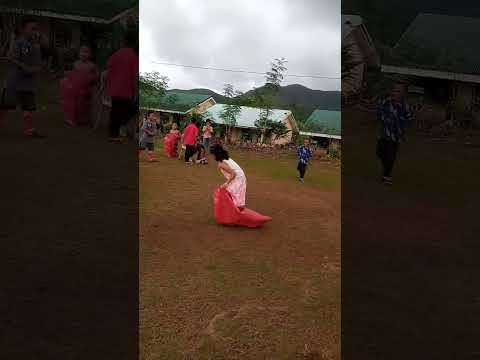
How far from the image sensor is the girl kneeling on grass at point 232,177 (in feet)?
12.2

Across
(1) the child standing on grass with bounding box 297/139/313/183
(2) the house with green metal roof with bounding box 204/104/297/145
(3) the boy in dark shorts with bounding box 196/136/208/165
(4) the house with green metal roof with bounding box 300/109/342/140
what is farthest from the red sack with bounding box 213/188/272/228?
(3) the boy in dark shorts with bounding box 196/136/208/165

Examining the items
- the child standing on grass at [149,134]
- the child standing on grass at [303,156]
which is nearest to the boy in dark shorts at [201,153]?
the child standing on grass at [149,134]

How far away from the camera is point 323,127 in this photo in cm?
581

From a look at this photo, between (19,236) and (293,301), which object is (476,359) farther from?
(19,236)

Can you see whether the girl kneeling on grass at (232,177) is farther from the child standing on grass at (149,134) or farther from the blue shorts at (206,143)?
the blue shorts at (206,143)

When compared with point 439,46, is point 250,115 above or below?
below

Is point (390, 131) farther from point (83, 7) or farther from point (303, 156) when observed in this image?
point (303, 156)

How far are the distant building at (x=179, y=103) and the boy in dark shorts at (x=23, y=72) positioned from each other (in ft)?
12.4

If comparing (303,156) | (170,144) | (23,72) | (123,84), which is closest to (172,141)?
(170,144)

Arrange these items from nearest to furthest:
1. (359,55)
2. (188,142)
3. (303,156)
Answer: (359,55)
(303,156)
(188,142)

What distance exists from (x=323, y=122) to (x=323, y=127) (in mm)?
96

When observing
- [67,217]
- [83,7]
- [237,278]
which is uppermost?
[83,7]

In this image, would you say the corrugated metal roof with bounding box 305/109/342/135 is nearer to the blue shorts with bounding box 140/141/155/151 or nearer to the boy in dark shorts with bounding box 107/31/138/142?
the blue shorts with bounding box 140/141/155/151

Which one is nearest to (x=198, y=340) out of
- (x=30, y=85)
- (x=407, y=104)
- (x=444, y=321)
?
(x=444, y=321)
